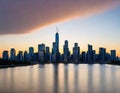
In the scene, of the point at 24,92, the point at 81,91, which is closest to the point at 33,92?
the point at 24,92

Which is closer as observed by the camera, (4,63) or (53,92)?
(53,92)

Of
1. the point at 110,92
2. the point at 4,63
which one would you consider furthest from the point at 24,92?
the point at 4,63

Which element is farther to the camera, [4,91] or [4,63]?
[4,63]

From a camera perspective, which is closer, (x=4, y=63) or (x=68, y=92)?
(x=68, y=92)

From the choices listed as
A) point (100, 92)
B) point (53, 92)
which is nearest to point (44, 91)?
point (53, 92)

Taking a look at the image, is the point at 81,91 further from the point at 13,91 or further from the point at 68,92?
the point at 13,91

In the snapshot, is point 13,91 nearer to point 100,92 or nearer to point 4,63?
point 100,92

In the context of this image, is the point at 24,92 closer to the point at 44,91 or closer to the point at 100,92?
the point at 44,91
